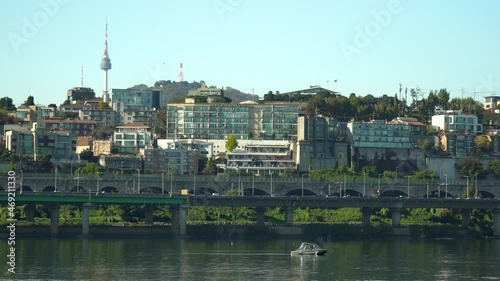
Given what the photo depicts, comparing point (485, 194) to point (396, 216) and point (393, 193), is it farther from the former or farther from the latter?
point (396, 216)

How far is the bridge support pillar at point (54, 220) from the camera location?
112 metres

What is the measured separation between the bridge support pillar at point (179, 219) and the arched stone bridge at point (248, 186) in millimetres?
13708

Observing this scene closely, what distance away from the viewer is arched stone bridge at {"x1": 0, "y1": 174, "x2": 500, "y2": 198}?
5138 inches

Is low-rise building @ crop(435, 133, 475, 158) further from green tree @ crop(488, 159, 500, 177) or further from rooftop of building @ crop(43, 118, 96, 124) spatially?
rooftop of building @ crop(43, 118, 96, 124)

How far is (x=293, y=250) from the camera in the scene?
102188mm

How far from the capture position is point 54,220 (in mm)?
112750

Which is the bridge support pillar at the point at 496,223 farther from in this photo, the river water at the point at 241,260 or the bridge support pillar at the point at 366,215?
the bridge support pillar at the point at 366,215

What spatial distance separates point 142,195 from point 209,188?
774 inches

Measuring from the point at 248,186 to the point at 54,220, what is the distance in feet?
93.9

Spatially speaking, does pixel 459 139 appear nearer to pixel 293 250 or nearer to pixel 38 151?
pixel 38 151

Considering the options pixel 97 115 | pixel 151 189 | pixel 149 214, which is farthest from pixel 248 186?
pixel 97 115

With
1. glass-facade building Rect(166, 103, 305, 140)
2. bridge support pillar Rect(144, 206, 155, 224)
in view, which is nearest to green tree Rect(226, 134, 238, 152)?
glass-facade building Rect(166, 103, 305, 140)

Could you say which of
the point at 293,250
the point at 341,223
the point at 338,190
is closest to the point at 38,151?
the point at 338,190

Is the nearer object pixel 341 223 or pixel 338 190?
pixel 341 223
